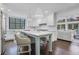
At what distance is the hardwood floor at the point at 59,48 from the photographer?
8.98 feet

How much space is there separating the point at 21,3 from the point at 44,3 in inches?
22.8

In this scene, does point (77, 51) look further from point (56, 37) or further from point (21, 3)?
point (21, 3)

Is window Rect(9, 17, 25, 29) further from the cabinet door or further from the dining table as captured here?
the cabinet door

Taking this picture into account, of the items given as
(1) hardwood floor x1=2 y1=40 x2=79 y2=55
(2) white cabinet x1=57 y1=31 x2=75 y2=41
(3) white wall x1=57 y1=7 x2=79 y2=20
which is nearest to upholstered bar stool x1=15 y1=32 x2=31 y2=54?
(1) hardwood floor x1=2 y1=40 x2=79 y2=55

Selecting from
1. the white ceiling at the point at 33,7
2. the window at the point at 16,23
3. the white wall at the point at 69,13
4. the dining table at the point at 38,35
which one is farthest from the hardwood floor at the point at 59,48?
the white ceiling at the point at 33,7

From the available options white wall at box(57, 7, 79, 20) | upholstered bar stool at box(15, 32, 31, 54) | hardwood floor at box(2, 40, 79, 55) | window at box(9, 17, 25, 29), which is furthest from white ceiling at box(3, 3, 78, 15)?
hardwood floor at box(2, 40, 79, 55)

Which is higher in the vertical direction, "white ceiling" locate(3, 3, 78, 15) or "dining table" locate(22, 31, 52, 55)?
"white ceiling" locate(3, 3, 78, 15)

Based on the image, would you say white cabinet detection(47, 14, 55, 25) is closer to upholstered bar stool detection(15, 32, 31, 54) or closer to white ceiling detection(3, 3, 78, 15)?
white ceiling detection(3, 3, 78, 15)

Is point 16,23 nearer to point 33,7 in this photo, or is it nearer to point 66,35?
point 33,7

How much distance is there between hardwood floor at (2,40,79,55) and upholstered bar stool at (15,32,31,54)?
0.10 meters

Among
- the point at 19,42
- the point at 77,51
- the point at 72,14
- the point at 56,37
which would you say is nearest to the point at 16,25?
the point at 19,42

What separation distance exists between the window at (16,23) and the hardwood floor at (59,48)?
0.41m

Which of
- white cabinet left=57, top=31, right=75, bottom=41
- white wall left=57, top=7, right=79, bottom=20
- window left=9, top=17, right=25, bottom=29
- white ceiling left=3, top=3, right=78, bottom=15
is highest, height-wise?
white ceiling left=3, top=3, right=78, bottom=15

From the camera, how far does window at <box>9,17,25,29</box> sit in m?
2.77
